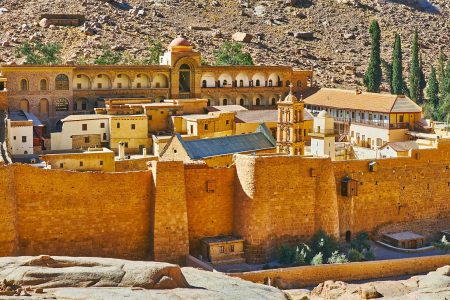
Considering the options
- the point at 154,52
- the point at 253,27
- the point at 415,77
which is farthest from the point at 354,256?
the point at 253,27

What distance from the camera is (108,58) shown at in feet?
193

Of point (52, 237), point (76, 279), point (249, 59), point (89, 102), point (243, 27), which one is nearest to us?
point (76, 279)

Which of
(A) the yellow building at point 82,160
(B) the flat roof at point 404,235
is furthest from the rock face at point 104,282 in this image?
(A) the yellow building at point 82,160

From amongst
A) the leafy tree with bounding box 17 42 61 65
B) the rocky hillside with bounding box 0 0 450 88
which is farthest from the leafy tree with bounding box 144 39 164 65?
the leafy tree with bounding box 17 42 61 65

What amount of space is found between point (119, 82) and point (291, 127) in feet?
51.9

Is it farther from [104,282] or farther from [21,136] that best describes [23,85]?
[104,282]

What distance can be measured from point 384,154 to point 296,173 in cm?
1599

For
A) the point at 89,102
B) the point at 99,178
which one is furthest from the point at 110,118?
the point at 99,178

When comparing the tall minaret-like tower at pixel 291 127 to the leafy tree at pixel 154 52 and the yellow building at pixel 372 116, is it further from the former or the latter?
the leafy tree at pixel 154 52

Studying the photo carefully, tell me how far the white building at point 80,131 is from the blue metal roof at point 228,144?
9208mm

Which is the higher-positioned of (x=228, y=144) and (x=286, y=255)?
(x=228, y=144)

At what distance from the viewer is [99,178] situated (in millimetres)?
25484

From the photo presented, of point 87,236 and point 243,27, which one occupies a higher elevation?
point 243,27

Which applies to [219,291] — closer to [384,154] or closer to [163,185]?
[163,185]
